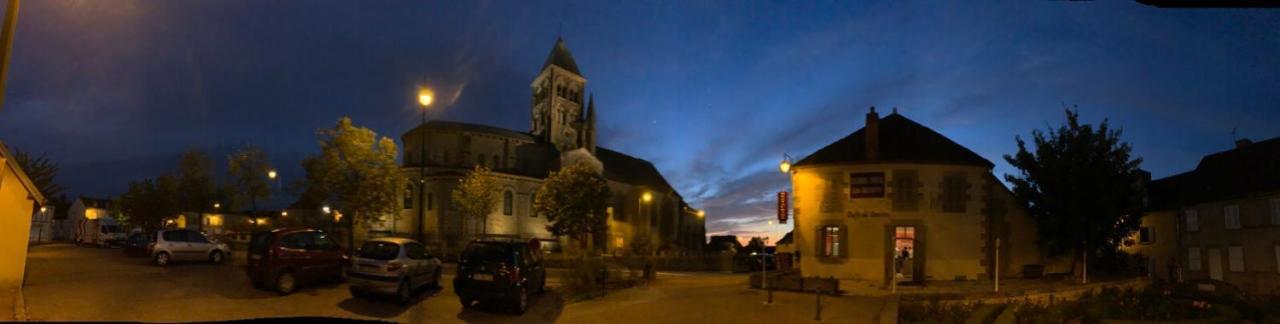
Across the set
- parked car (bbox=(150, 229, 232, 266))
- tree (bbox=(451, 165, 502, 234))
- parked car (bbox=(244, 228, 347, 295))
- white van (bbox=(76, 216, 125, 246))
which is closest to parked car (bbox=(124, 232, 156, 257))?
parked car (bbox=(150, 229, 232, 266))

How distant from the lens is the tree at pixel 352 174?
102 ft

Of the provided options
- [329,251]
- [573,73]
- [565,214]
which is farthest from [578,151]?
[329,251]

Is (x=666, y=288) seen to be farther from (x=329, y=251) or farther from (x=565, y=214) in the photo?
(x=565, y=214)

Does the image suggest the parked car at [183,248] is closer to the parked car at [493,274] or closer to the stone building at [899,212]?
the parked car at [493,274]

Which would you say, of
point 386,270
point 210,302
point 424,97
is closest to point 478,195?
point 424,97

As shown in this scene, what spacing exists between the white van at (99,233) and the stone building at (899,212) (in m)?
45.4

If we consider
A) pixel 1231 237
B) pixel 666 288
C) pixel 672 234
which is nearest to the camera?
pixel 666 288

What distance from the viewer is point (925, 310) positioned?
17734mm

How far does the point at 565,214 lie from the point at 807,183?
104 ft

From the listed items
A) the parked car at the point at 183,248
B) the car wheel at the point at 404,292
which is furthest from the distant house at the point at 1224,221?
the parked car at the point at 183,248

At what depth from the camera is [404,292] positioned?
17.0m

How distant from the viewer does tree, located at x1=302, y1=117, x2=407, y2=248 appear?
1222 inches

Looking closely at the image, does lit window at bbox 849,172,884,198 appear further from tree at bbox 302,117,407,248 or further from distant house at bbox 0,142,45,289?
distant house at bbox 0,142,45,289

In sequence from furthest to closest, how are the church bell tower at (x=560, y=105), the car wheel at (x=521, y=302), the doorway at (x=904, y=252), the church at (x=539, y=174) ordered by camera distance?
1. the church bell tower at (x=560, y=105)
2. the church at (x=539, y=174)
3. the doorway at (x=904, y=252)
4. the car wheel at (x=521, y=302)
